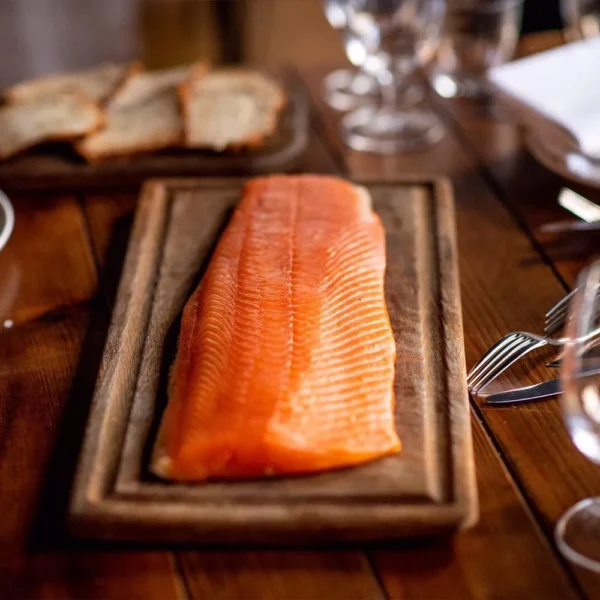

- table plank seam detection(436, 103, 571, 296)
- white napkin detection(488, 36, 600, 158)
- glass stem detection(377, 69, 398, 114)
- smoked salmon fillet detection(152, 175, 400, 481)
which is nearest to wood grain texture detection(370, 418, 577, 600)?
smoked salmon fillet detection(152, 175, 400, 481)

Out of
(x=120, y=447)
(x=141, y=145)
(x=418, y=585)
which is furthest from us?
(x=141, y=145)

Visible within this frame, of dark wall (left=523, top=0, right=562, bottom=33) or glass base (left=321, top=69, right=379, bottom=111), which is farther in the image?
dark wall (left=523, top=0, right=562, bottom=33)

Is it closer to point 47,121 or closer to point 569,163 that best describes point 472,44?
point 569,163

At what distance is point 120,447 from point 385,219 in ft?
2.12

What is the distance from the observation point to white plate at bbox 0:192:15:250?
137cm

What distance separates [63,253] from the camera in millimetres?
1458

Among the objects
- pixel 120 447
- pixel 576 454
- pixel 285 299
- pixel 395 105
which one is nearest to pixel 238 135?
pixel 395 105

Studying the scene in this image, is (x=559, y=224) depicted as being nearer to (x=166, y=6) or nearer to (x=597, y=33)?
(x=597, y=33)

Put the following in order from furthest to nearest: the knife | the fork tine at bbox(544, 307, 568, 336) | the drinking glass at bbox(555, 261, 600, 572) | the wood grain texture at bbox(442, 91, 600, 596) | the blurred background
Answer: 1. the blurred background
2. the fork tine at bbox(544, 307, 568, 336)
3. the knife
4. the wood grain texture at bbox(442, 91, 600, 596)
5. the drinking glass at bbox(555, 261, 600, 572)

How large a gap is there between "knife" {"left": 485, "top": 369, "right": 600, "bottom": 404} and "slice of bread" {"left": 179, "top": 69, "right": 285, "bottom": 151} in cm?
79

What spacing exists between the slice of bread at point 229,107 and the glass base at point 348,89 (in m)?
0.13

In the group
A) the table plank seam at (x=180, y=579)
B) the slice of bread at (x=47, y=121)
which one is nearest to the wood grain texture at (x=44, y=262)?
the slice of bread at (x=47, y=121)

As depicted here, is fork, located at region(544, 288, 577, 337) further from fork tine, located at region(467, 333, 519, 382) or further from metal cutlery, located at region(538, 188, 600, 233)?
metal cutlery, located at region(538, 188, 600, 233)

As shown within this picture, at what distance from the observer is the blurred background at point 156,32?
3.54m
